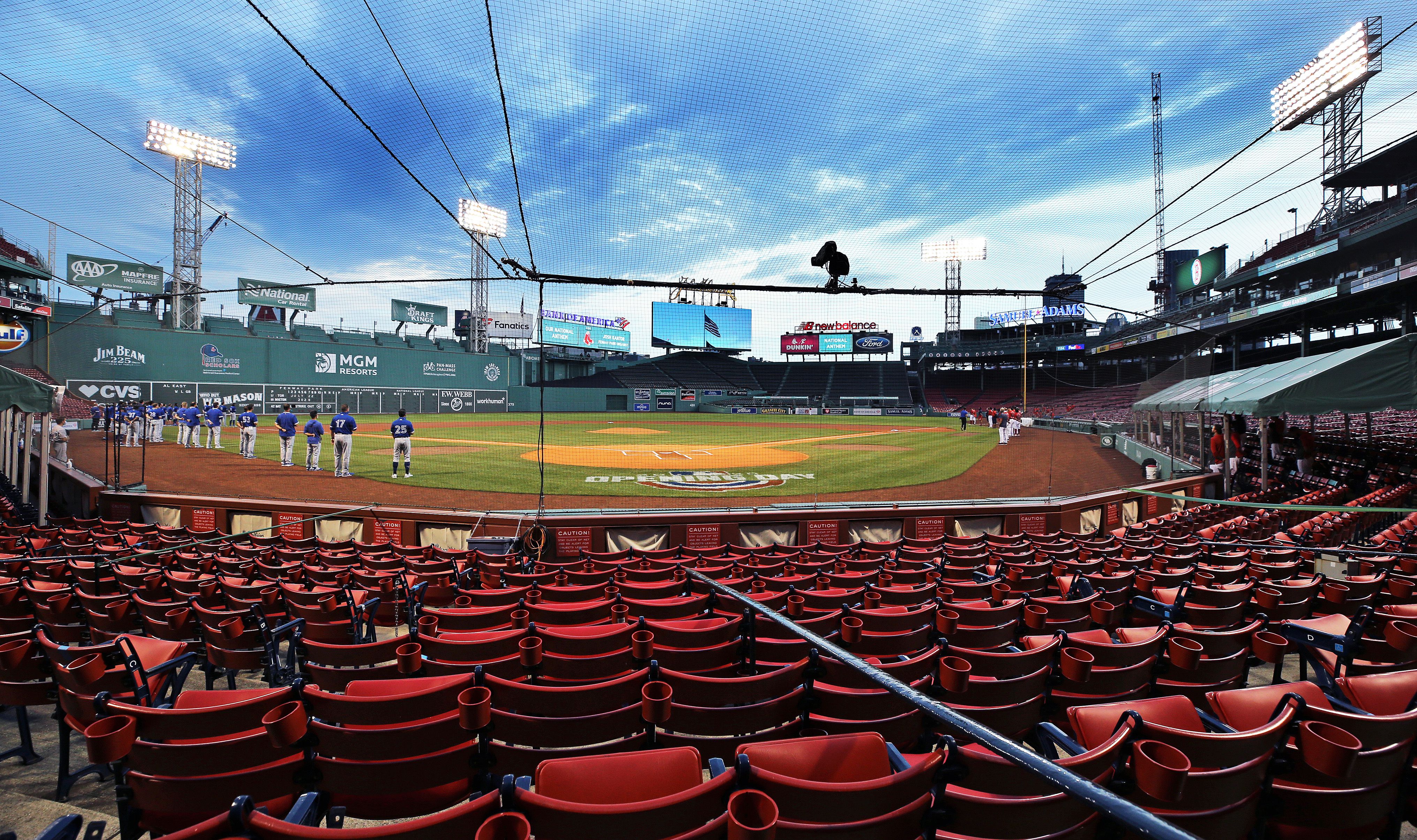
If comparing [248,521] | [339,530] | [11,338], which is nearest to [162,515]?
[248,521]

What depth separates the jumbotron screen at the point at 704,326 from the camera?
4125 centimetres

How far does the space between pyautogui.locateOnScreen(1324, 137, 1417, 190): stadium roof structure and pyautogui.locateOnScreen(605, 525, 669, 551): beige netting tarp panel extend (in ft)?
147

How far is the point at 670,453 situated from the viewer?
2392cm

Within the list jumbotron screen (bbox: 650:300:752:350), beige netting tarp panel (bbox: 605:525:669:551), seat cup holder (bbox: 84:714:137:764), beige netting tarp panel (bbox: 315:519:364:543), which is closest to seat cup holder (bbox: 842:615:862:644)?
seat cup holder (bbox: 84:714:137:764)

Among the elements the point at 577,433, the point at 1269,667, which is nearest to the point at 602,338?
the point at 577,433

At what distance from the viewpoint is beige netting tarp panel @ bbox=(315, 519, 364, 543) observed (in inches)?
432

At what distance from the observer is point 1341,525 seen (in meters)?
8.54

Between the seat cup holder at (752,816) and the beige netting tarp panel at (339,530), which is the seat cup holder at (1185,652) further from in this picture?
the beige netting tarp panel at (339,530)

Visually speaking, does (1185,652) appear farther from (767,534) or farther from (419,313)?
(419,313)

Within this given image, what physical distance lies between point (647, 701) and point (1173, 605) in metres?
4.53

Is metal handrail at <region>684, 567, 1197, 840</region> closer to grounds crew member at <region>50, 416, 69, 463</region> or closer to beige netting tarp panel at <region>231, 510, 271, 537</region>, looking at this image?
beige netting tarp panel at <region>231, 510, 271, 537</region>

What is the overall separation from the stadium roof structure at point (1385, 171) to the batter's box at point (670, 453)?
128 feet

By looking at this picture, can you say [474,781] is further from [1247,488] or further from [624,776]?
[1247,488]

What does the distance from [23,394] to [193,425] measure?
13858mm
